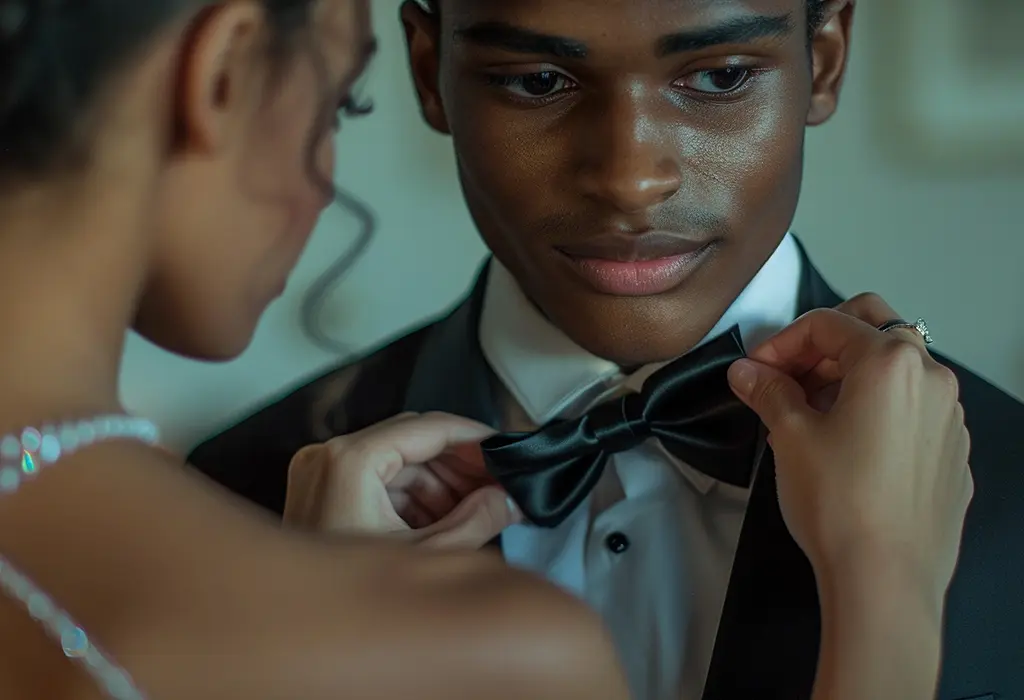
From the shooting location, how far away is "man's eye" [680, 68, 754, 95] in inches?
25.5

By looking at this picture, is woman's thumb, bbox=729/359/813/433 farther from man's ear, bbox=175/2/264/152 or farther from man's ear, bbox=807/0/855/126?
man's ear, bbox=175/2/264/152

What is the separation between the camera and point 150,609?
15.8 inches

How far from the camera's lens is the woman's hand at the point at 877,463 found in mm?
571

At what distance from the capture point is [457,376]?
0.80m

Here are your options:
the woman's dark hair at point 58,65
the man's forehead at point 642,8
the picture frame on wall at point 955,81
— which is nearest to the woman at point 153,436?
the woman's dark hair at point 58,65

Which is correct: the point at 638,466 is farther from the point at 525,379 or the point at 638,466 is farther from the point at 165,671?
the point at 165,671

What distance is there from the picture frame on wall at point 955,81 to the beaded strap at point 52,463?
26.9 inches

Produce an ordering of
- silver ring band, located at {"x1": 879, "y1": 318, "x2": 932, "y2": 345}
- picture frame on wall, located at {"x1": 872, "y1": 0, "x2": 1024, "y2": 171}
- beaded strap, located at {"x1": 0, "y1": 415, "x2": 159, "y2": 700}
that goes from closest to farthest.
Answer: beaded strap, located at {"x1": 0, "y1": 415, "x2": 159, "y2": 700} < silver ring band, located at {"x1": 879, "y1": 318, "x2": 932, "y2": 345} < picture frame on wall, located at {"x1": 872, "y1": 0, "x2": 1024, "y2": 171}

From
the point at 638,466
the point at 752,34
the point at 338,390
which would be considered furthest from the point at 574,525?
the point at 752,34

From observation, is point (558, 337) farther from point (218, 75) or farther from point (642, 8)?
point (218, 75)

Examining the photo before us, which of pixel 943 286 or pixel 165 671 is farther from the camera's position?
pixel 943 286

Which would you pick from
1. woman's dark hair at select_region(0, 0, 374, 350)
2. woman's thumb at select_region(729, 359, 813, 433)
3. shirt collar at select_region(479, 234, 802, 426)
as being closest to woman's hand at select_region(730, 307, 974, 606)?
woman's thumb at select_region(729, 359, 813, 433)

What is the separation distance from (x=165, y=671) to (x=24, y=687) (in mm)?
59

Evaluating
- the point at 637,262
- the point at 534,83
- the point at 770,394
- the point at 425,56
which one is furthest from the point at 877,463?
the point at 425,56
